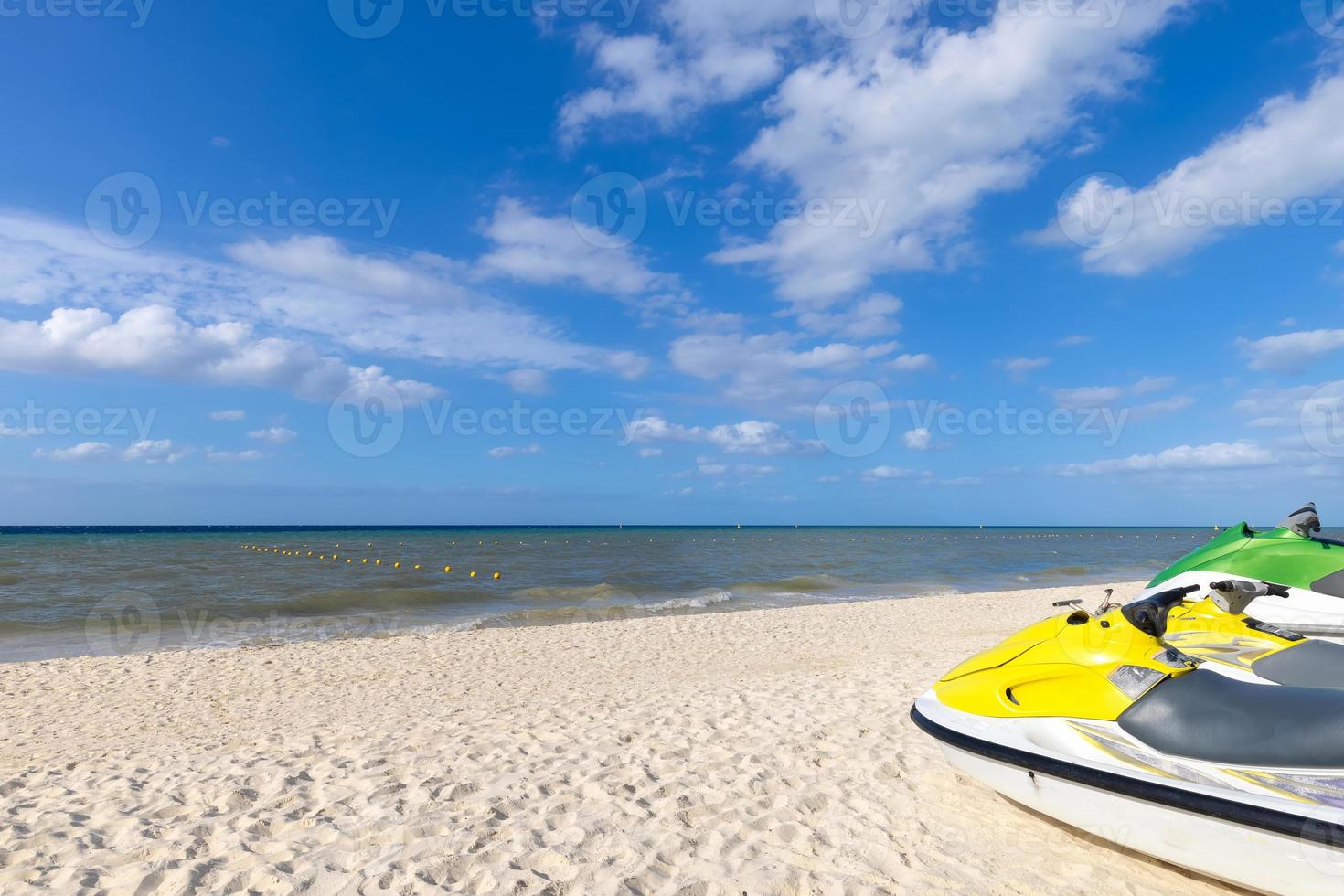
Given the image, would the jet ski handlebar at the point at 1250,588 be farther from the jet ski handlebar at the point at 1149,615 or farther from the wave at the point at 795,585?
the wave at the point at 795,585

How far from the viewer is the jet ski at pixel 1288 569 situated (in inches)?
304

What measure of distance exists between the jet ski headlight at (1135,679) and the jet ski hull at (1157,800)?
0.79 feet

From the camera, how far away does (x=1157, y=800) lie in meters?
3.49

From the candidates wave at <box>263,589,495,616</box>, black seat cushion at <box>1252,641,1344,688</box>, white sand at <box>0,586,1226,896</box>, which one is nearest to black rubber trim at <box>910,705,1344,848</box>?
white sand at <box>0,586,1226,896</box>

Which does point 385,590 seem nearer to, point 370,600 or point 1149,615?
point 370,600

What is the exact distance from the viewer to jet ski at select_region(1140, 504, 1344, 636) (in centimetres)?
772

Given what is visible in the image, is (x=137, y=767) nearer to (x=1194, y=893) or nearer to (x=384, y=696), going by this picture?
(x=384, y=696)

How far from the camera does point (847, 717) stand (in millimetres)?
7031

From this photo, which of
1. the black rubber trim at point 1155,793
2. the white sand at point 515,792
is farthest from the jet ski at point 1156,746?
the white sand at point 515,792

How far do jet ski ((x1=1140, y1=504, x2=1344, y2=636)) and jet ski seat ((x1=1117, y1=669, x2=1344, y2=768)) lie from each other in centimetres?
435

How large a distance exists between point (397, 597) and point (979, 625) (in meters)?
15.7

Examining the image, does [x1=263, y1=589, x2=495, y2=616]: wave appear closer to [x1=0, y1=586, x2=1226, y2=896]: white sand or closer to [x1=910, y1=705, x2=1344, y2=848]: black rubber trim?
[x1=0, y1=586, x2=1226, y2=896]: white sand

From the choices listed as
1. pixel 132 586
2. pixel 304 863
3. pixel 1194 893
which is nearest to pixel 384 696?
pixel 304 863

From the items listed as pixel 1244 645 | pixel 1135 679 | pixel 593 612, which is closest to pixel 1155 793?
pixel 1135 679
